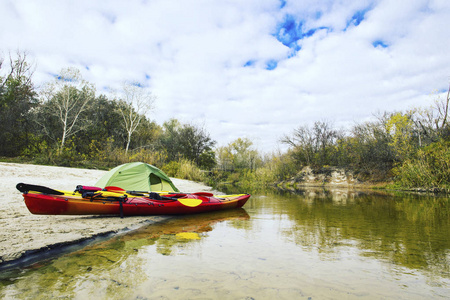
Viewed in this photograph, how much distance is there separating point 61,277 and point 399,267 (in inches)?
143

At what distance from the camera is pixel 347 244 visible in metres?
3.69

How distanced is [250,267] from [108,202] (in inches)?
151

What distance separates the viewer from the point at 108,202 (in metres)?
5.27

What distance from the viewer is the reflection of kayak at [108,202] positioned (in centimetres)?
445

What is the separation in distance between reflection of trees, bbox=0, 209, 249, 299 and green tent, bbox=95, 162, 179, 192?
362cm

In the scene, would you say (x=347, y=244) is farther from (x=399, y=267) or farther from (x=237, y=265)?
(x=237, y=265)

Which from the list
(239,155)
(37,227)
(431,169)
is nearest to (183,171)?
(37,227)

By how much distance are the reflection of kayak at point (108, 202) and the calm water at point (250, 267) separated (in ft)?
3.93

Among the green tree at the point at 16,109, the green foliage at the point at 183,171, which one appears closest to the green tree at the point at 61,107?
the green tree at the point at 16,109

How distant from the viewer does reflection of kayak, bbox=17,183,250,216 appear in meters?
Answer: 4.45

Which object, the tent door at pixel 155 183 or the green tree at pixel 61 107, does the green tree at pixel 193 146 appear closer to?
the green tree at pixel 61 107

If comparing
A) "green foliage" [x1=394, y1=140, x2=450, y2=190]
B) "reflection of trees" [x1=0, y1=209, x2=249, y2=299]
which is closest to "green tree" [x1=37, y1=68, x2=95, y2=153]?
"reflection of trees" [x1=0, y1=209, x2=249, y2=299]

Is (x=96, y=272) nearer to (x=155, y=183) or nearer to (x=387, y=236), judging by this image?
(x=387, y=236)

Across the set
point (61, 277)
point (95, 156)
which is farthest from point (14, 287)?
point (95, 156)
